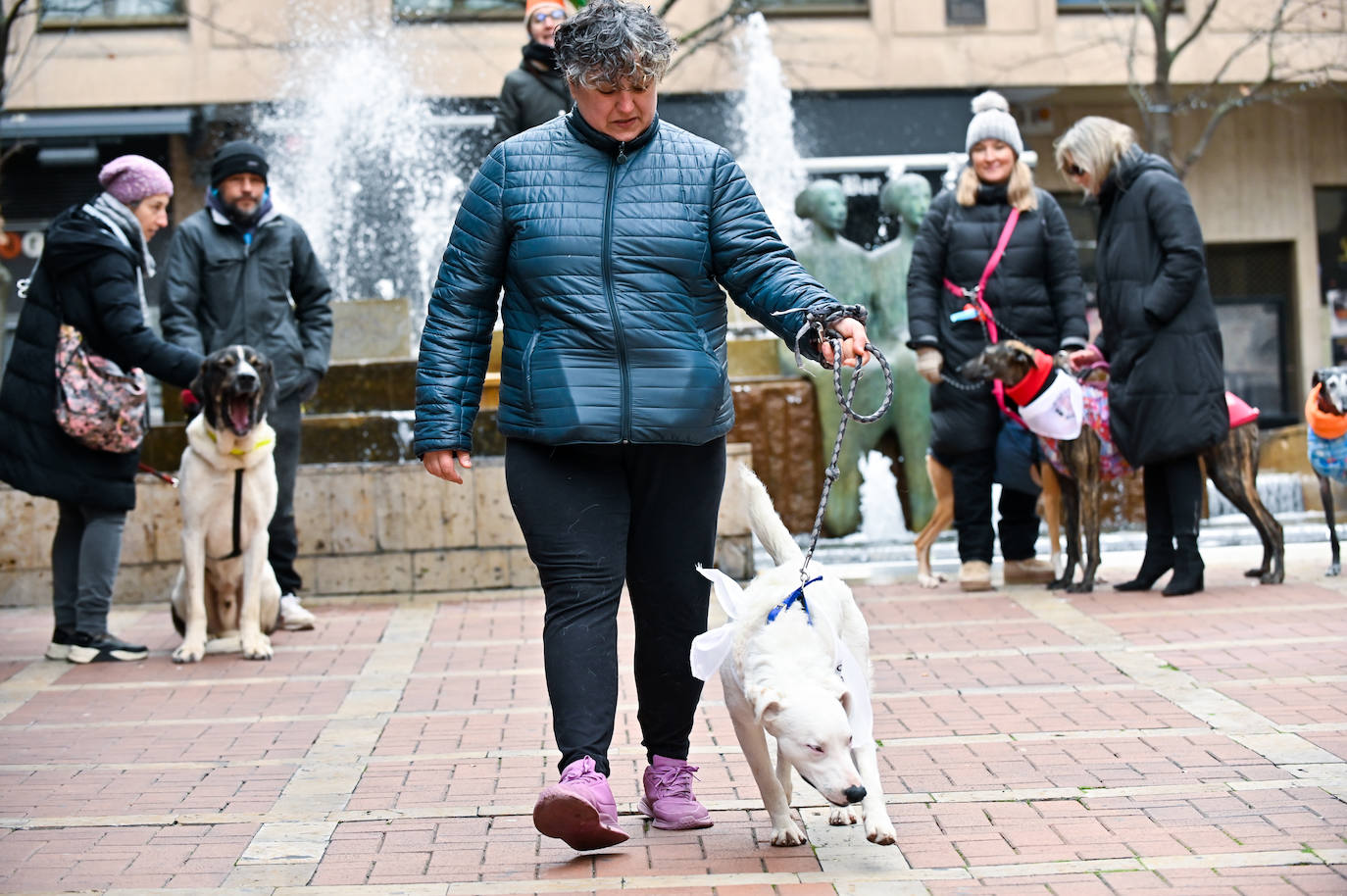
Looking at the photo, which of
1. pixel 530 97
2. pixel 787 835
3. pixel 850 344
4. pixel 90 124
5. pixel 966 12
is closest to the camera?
pixel 850 344

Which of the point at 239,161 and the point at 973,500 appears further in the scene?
the point at 973,500

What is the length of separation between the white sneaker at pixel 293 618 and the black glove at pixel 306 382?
1064mm

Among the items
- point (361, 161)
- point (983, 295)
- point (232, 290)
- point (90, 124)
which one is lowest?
point (983, 295)

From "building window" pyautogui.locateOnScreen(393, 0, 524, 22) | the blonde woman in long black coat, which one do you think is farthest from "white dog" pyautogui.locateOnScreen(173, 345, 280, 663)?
"building window" pyautogui.locateOnScreen(393, 0, 524, 22)

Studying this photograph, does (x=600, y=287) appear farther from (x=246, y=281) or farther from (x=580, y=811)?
(x=246, y=281)

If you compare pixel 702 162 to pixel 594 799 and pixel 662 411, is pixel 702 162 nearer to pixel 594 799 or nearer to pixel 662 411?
pixel 662 411

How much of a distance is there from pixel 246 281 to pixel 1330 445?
18.9 feet

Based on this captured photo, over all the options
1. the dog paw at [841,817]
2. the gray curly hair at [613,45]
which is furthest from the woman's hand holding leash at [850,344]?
the dog paw at [841,817]

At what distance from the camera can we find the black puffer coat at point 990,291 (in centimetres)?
884

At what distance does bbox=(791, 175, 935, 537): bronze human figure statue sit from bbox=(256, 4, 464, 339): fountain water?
6626 millimetres

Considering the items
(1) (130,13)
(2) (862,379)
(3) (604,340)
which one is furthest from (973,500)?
(1) (130,13)

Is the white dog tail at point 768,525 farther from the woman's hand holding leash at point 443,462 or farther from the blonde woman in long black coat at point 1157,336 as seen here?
the blonde woman in long black coat at point 1157,336

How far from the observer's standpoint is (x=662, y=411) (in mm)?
4309

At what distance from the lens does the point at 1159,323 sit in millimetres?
8570
